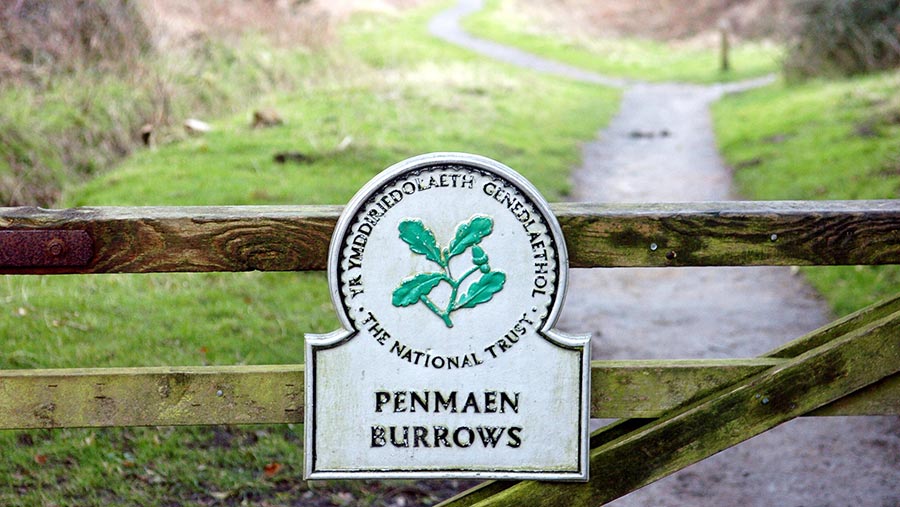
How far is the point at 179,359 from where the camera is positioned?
573 cm

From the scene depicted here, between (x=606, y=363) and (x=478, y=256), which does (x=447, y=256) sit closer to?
(x=478, y=256)

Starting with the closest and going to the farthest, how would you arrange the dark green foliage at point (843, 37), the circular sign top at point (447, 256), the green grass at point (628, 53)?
the circular sign top at point (447, 256)
the dark green foliage at point (843, 37)
the green grass at point (628, 53)

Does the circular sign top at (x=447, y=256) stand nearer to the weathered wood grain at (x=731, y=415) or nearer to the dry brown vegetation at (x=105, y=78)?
the weathered wood grain at (x=731, y=415)

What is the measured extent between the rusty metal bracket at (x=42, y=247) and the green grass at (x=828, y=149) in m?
6.00

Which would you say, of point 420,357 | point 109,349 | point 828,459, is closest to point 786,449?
point 828,459

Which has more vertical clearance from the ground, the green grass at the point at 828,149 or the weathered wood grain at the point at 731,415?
the green grass at the point at 828,149

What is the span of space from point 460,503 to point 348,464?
1.17ft

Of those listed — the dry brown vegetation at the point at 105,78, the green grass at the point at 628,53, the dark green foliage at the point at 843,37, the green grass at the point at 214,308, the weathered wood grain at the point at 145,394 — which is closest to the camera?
the weathered wood grain at the point at 145,394

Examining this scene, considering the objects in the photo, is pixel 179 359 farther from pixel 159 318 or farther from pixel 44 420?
pixel 44 420

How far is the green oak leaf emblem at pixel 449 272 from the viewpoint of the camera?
263cm

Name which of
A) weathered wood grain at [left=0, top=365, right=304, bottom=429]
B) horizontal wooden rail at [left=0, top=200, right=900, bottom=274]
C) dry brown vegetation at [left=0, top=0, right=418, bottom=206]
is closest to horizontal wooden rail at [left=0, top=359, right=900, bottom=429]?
weathered wood grain at [left=0, top=365, right=304, bottom=429]

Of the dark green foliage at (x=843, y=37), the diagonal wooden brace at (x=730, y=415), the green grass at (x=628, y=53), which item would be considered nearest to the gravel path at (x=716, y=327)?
the diagonal wooden brace at (x=730, y=415)

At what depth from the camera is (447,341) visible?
8.87 ft

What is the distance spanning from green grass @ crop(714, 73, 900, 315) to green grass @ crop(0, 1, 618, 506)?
96.5 inches
